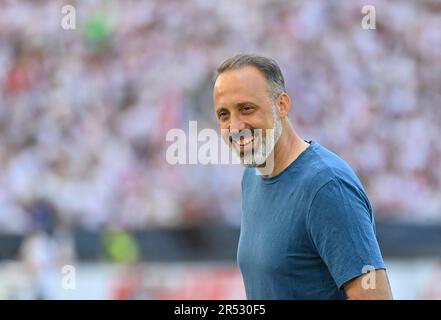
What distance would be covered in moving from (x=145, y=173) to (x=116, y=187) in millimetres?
283

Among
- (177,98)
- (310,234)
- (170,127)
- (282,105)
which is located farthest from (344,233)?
(177,98)

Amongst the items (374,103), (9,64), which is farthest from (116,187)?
(374,103)

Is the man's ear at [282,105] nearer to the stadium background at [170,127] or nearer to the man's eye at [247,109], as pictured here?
the man's eye at [247,109]

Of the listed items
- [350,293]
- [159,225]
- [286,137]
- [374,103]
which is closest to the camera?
[350,293]

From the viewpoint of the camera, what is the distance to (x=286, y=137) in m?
2.59

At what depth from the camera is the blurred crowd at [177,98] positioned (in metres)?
7.35

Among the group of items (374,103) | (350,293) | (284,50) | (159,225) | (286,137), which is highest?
(284,50)

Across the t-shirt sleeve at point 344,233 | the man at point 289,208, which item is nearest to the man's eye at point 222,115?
the man at point 289,208

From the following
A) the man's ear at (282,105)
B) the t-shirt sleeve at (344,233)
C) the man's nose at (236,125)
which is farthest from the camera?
the man's ear at (282,105)

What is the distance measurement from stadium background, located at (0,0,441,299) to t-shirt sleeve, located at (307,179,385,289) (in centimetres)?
478

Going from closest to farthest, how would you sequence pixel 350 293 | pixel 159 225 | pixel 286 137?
pixel 350 293 < pixel 286 137 < pixel 159 225

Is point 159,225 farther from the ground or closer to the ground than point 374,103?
closer to the ground

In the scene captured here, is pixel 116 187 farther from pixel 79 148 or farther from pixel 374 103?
pixel 374 103

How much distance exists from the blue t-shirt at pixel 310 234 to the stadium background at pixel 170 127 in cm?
454
